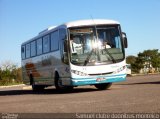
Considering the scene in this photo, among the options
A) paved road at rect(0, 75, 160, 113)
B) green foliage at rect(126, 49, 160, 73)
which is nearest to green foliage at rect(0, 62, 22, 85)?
green foliage at rect(126, 49, 160, 73)

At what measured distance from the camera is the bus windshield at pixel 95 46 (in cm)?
2058

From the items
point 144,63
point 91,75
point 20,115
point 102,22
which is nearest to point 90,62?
point 91,75

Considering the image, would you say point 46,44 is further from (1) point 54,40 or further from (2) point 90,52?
(2) point 90,52

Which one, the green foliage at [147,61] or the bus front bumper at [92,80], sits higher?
the green foliage at [147,61]

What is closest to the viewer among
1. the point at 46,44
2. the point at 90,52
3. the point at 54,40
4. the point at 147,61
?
the point at 90,52

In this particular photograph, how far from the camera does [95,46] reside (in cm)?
2080

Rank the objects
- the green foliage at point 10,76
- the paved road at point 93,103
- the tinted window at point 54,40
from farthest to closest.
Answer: the green foliage at point 10,76 < the tinted window at point 54,40 < the paved road at point 93,103

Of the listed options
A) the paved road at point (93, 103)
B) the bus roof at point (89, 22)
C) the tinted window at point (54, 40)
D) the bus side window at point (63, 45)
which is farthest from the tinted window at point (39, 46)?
the paved road at point (93, 103)

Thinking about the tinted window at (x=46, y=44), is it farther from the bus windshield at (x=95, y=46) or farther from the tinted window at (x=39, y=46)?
the bus windshield at (x=95, y=46)

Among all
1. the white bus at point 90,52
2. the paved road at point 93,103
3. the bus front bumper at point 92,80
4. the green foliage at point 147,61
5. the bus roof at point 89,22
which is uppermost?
the green foliage at point 147,61

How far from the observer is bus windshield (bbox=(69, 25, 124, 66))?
20581mm

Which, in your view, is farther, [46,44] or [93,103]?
[46,44]

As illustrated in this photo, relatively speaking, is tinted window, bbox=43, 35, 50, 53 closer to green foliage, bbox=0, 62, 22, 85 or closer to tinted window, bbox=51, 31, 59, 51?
tinted window, bbox=51, 31, 59, 51

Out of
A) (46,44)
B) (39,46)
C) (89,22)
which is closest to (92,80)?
(89,22)
